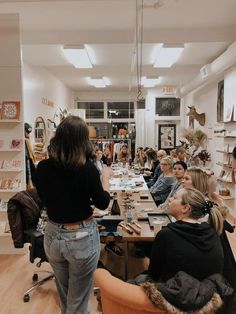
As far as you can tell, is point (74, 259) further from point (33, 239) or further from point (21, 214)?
point (21, 214)

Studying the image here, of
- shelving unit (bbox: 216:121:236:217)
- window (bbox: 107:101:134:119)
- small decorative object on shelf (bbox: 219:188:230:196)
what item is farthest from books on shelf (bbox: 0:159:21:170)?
window (bbox: 107:101:134:119)

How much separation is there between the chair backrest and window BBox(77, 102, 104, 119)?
1056 cm

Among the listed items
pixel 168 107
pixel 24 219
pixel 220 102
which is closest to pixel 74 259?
pixel 24 219

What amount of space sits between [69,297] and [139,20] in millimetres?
3914

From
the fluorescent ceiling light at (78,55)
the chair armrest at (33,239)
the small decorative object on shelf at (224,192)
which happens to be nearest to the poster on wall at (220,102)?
the small decorative object on shelf at (224,192)

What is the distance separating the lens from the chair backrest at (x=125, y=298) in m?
1.41

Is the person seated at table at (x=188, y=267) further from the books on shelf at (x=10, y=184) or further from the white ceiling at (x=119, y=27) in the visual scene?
the white ceiling at (x=119, y=27)

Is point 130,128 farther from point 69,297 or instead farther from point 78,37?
point 69,297

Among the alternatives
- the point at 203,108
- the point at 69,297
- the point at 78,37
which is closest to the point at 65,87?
the point at 203,108

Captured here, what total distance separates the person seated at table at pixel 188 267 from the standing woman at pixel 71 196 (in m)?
0.38

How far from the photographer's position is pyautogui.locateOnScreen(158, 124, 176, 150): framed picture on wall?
11.2 m

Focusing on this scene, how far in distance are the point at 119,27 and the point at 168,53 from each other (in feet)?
3.59

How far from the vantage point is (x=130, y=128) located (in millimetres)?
11531

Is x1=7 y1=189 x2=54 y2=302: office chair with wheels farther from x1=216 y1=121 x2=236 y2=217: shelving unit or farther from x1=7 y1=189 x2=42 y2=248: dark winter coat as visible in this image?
x1=216 y1=121 x2=236 y2=217: shelving unit
